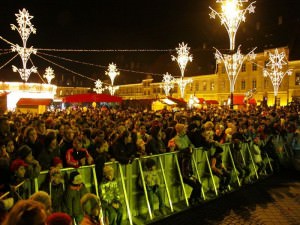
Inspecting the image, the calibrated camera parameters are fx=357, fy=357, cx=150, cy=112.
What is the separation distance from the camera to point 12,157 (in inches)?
233

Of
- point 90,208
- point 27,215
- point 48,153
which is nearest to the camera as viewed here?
point 27,215

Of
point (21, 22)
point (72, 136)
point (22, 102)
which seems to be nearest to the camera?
point (72, 136)

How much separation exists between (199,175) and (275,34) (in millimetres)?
47773

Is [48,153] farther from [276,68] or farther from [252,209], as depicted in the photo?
[276,68]

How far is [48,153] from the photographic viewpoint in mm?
6477

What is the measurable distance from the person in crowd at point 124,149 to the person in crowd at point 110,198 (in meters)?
0.56

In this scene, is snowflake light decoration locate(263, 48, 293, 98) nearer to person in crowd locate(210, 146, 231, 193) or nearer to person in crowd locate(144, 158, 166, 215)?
person in crowd locate(210, 146, 231, 193)

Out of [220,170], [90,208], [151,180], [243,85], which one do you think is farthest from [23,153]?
[243,85]

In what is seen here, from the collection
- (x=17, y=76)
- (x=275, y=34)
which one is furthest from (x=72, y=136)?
(x=17, y=76)

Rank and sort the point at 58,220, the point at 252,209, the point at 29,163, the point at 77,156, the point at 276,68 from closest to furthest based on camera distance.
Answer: the point at 58,220
the point at 29,163
the point at 77,156
the point at 252,209
the point at 276,68

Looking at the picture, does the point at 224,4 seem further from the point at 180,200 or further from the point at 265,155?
the point at 180,200

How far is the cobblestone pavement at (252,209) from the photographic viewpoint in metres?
7.32

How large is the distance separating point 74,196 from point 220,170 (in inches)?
174

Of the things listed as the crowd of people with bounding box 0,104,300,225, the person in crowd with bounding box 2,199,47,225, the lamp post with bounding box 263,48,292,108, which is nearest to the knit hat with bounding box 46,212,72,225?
the crowd of people with bounding box 0,104,300,225
